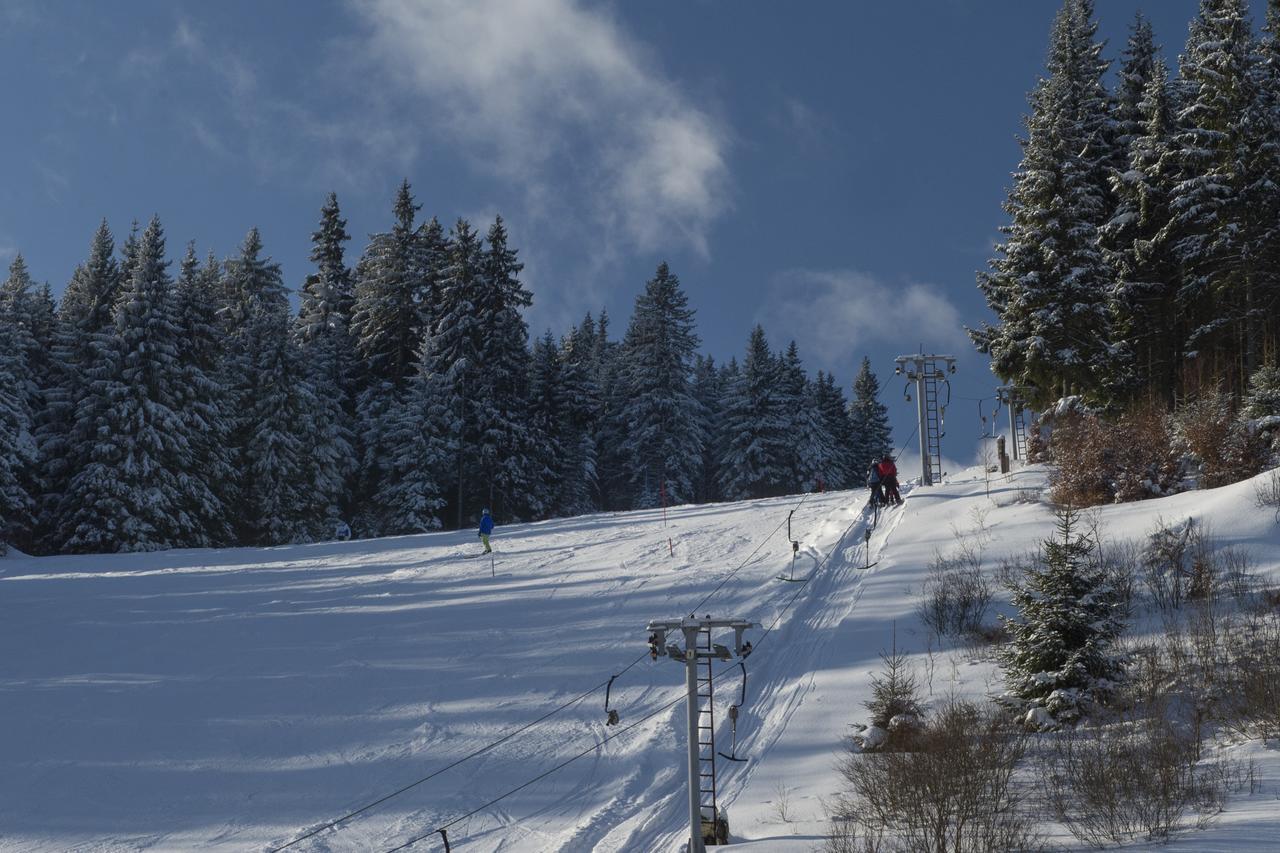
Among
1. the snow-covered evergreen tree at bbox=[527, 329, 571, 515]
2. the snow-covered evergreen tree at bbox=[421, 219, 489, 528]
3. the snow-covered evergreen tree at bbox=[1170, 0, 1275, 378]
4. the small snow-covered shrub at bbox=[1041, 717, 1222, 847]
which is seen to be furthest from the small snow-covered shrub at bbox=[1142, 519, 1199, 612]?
the snow-covered evergreen tree at bbox=[527, 329, 571, 515]

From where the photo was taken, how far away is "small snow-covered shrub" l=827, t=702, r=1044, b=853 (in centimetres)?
924

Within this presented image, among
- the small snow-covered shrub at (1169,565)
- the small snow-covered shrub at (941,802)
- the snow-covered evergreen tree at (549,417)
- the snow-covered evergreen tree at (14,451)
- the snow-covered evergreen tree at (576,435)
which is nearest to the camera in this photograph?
the small snow-covered shrub at (941,802)

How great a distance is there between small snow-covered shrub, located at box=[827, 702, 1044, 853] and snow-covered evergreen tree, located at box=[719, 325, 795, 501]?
48759 mm

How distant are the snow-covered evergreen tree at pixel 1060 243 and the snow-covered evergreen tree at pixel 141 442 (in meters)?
35.9

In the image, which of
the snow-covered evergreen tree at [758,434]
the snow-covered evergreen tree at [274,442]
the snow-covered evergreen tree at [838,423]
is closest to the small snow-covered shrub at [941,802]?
the snow-covered evergreen tree at [274,442]

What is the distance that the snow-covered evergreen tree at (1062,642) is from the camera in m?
13.5

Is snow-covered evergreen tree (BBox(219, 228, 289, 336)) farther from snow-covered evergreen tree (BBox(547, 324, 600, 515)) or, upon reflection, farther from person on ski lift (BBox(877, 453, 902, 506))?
person on ski lift (BBox(877, 453, 902, 506))

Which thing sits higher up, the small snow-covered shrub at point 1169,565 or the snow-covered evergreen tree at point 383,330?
the snow-covered evergreen tree at point 383,330

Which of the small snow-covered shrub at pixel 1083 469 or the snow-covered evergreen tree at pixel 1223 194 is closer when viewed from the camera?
the small snow-covered shrub at pixel 1083 469

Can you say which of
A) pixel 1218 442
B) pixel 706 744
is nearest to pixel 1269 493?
pixel 1218 442

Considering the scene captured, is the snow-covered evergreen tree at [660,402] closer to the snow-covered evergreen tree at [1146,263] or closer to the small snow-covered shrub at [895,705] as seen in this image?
the snow-covered evergreen tree at [1146,263]

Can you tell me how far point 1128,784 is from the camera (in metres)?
10.0

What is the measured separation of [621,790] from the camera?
13.9 metres

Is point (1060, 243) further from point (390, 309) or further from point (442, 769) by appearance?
point (390, 309)
